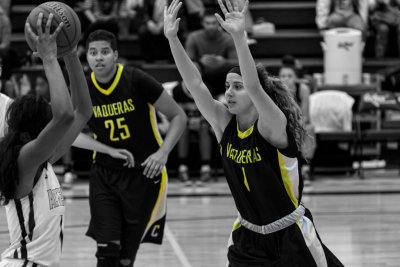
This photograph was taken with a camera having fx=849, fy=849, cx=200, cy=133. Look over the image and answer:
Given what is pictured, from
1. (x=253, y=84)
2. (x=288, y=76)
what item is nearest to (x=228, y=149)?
(x=253, y=84)

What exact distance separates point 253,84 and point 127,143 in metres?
1.86

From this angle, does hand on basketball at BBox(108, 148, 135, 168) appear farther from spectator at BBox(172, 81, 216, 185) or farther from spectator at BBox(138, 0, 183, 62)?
spectator at BBox(138, 0, 183, 62)

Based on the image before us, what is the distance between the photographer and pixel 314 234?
4062 millimetres

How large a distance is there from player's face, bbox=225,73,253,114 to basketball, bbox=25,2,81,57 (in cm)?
79

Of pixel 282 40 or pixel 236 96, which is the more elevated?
pixel 236 96

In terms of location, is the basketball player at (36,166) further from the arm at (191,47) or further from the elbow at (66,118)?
the arm at (191,47)

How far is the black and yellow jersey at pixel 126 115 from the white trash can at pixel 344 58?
6.64 metres

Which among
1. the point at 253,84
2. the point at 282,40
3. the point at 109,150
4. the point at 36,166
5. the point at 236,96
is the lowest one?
the point at 282,40

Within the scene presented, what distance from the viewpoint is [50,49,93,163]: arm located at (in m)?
3.66

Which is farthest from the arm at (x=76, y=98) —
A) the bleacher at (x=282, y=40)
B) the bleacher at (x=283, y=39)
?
the bleacher at (x=283, y=39)

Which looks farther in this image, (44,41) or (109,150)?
(109,150)

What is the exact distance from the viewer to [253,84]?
3.74 metres

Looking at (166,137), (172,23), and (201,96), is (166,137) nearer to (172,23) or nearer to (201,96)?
(201,96)

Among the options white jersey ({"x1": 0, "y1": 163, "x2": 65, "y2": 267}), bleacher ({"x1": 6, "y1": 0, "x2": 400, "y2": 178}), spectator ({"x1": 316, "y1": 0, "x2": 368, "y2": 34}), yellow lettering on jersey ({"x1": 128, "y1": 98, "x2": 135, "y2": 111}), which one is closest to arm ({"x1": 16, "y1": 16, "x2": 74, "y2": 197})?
white jersey ({"x1": 0, "y1": 163, "x2": 65, "y2": 267})
